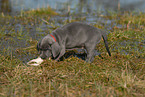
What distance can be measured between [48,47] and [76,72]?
859 millimetres

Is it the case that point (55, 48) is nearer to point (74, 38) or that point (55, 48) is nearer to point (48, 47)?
point (48, 47)

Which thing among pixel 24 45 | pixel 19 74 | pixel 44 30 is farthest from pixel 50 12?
pixel 19 74

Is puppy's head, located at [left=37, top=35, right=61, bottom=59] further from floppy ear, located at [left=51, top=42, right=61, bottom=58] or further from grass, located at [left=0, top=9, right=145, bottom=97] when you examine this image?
grass, located at [left=0, top=9, right=145, bottom=97]

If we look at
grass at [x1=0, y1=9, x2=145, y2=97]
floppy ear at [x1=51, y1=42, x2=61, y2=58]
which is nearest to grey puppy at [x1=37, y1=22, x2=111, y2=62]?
floppy ear at [x1=51, y1=42, x2=61, y2=58]

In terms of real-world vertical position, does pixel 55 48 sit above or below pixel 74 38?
below

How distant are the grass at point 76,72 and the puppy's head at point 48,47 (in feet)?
0.80

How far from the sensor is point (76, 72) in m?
4.39

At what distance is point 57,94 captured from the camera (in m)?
3.27

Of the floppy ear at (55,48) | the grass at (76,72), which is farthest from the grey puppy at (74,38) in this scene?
the grass at (76,72)

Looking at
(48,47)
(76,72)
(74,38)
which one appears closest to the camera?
(76,72)

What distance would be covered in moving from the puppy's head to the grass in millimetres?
245

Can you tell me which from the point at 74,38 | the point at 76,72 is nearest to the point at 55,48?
the point at 74,38

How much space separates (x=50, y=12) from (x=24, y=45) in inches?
216

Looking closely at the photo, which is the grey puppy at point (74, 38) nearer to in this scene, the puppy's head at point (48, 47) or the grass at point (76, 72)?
the puppy's head at point (48, 47)
